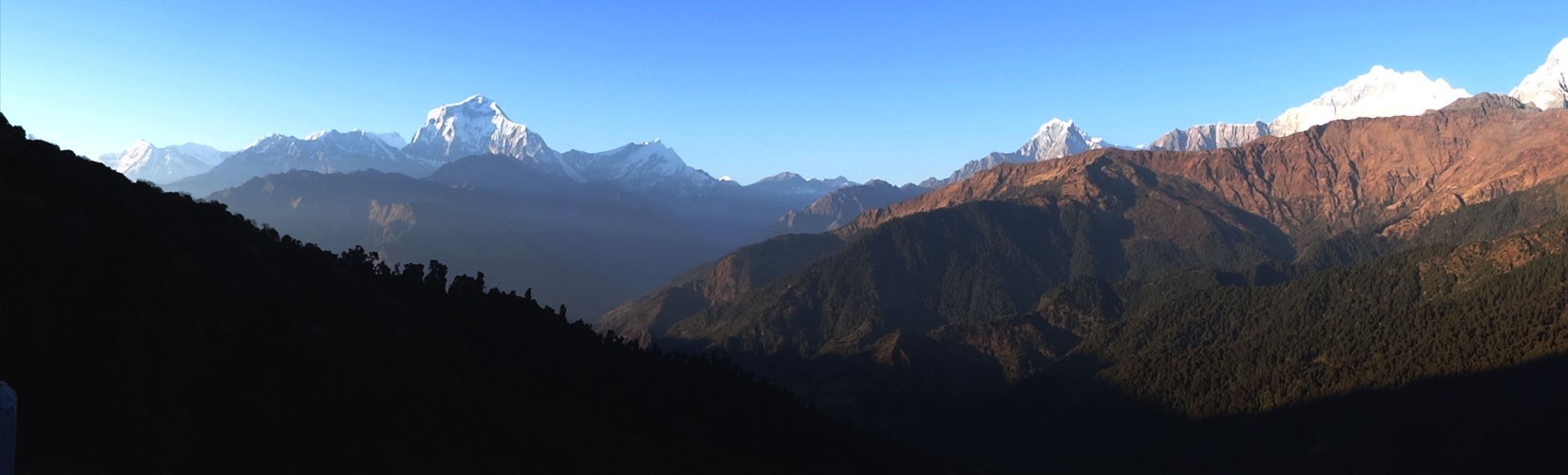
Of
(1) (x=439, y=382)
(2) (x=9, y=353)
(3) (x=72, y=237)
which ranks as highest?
(3) (x=72, y=237)

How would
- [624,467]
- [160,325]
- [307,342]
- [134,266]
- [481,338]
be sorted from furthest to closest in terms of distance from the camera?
[481,338] → [624,467] → [307,342] → [134,266] → [160,325]

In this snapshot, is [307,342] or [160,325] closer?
[160,325]

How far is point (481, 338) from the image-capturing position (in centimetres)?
19312

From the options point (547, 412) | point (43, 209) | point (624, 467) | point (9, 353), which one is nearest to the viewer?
point (9, 353)

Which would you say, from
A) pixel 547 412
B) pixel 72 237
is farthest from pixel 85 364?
pixel 547 412

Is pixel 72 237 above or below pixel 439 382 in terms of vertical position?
above

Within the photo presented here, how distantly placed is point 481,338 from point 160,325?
9773cm

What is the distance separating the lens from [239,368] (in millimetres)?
105000

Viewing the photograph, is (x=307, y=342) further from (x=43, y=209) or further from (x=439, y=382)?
(x=43, y=209)

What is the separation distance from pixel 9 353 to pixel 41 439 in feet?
37.0

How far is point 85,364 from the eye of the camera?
8044 cm

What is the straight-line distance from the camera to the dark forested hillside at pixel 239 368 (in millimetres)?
78000

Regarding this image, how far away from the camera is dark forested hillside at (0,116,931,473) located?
78.0 meters

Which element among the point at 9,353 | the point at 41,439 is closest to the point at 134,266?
the point at 9,353
